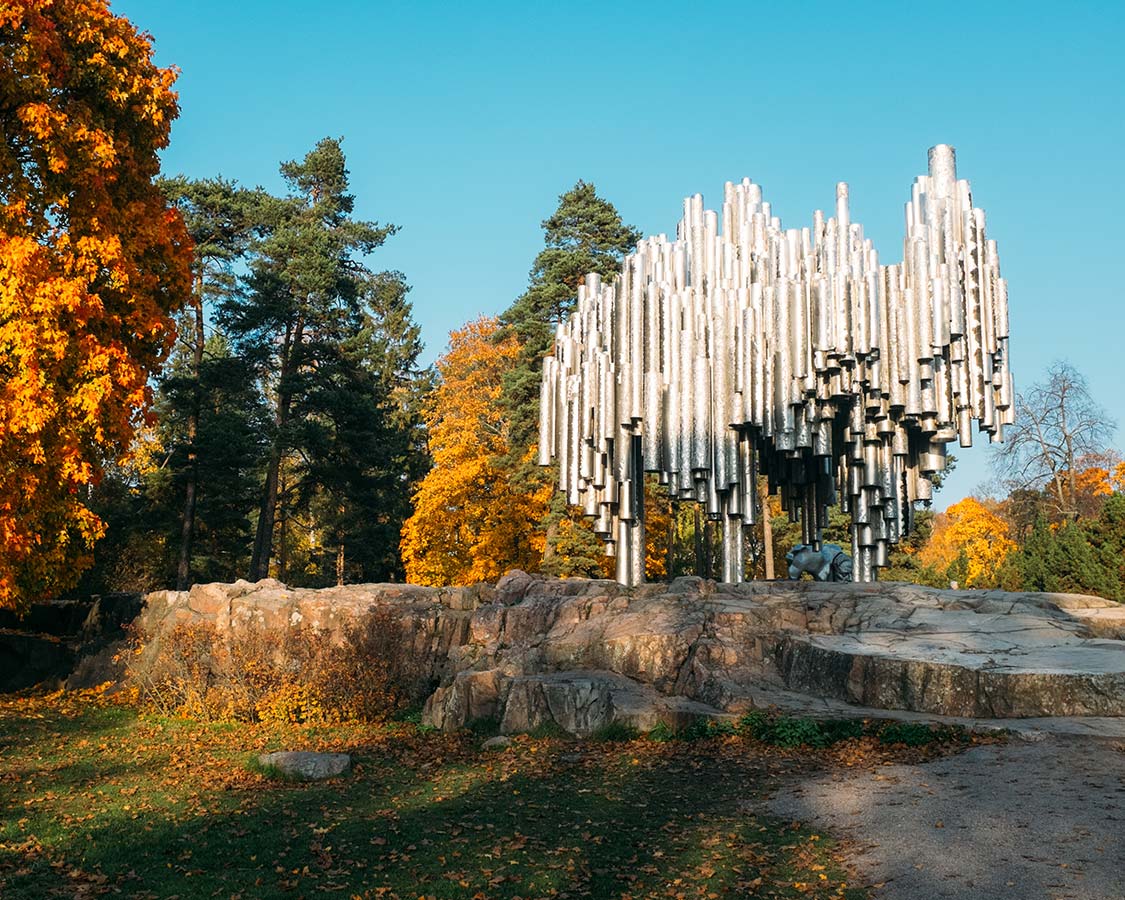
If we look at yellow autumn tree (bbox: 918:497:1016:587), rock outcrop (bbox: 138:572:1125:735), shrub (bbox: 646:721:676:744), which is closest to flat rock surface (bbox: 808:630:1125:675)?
rock outcrop (bbox: 138:572:1125:735)

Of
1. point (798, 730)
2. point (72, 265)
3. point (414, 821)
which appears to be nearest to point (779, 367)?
point (798, 730)

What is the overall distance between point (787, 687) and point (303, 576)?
3318 cm

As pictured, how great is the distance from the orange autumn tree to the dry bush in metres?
2.47

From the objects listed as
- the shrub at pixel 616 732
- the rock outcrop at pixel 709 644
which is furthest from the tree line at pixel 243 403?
the shrub at pixel 616 732

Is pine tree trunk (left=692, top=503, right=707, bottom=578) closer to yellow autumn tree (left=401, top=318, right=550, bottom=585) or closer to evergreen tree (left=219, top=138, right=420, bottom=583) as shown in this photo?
yellow autumn tree (left=401, top=318, right=550, bottom=585)

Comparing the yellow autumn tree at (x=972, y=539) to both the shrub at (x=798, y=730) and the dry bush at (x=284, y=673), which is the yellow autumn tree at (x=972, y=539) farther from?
the shrub at (x=798, y=730)

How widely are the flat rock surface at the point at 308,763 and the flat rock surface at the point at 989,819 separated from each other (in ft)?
17.7

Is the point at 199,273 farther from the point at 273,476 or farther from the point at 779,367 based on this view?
the point at 779,367

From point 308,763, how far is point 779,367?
1050cm

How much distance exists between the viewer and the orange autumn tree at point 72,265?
16.8m

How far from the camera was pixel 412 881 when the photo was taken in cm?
902

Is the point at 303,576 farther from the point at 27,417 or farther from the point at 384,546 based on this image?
the point at 27,417

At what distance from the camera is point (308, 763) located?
13102 millimetres

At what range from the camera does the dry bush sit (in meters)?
17.9
